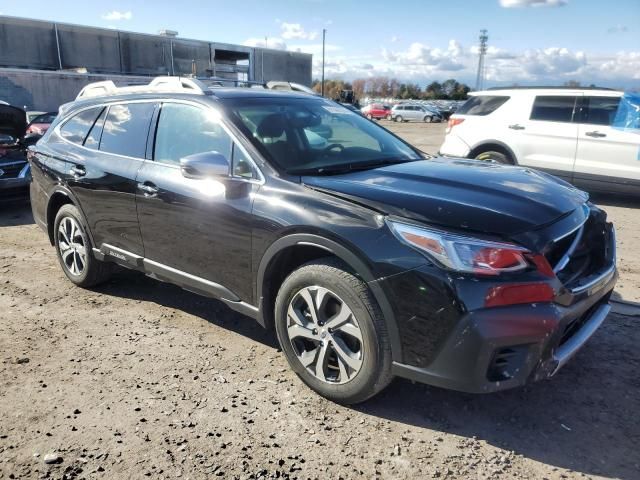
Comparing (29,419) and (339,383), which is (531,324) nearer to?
(339,383)

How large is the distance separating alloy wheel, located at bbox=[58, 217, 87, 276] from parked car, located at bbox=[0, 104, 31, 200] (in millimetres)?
3839

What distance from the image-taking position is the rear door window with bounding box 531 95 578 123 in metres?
8.55

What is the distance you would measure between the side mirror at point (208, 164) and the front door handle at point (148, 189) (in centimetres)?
58

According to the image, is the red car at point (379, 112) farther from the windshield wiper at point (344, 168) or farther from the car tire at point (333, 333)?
the car tire at point (333, 333)

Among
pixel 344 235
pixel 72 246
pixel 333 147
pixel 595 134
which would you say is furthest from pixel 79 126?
pixel 595 134

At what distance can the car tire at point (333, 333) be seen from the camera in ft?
9.07

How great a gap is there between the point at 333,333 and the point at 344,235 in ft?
1.86

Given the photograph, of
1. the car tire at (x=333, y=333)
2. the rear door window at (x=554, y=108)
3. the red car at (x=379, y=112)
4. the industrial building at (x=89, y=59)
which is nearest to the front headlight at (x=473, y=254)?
the car tire at (x=333, y=333)

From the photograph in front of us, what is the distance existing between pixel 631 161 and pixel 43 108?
3437cm

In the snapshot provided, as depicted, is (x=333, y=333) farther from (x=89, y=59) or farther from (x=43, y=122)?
(x=89, y=59)

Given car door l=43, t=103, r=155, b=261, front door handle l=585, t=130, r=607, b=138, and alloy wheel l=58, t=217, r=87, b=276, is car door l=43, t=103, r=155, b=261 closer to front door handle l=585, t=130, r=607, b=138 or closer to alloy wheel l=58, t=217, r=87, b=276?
alloy wheel l=58, t=217, r=87, b=276

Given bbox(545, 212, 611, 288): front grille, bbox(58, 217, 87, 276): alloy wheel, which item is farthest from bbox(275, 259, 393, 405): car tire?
bbox(58, 217, 87, 276): alloy wheel

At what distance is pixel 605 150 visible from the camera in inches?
324

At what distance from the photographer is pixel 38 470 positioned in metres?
2.57
